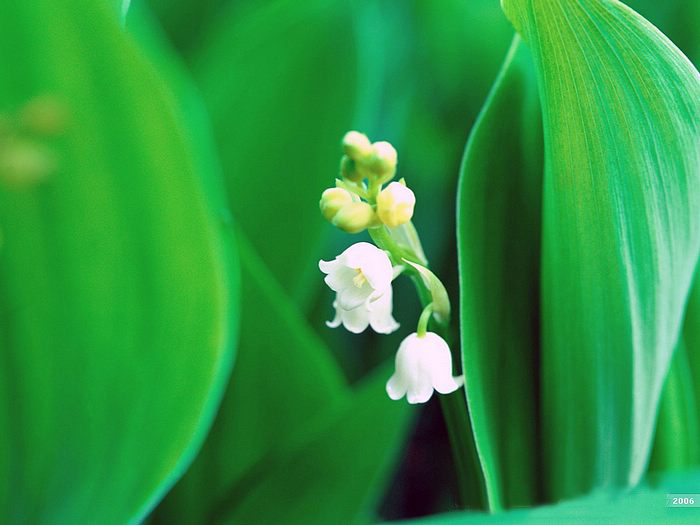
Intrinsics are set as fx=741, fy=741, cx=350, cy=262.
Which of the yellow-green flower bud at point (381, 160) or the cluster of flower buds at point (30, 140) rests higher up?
the cluster of flower buds at point (30, 140)

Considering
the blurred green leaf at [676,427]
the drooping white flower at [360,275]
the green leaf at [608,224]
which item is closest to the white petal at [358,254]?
the drooping white flower at [360,275]

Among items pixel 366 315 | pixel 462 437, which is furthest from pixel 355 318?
pixel 462 437

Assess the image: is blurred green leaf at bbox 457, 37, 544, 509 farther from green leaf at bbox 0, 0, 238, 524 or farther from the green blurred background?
green leaf at bbox 0, 0, 238, 524

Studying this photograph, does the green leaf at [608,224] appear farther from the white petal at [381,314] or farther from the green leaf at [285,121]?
the green leaf at [285,121]

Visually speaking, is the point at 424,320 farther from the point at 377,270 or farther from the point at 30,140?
the point at 30,140

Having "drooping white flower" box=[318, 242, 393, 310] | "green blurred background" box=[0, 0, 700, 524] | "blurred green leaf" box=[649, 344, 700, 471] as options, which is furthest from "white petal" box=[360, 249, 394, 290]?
"blurred green leaf" box=[649, 344, 700, 471]

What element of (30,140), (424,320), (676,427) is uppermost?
(30,140)

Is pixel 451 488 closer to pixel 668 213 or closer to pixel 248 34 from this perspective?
pixel 668 213
